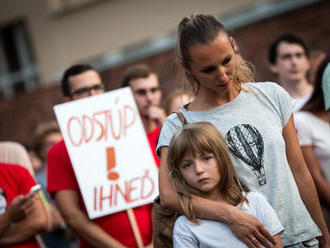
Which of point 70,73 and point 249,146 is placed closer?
point 249,146

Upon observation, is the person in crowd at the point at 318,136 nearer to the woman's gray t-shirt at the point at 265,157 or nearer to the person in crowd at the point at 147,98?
the person in crowd at the point at 147,98

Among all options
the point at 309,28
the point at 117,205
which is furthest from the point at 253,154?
the point at 309,28

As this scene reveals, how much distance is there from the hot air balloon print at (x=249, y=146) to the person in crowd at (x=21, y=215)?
157 centimetres

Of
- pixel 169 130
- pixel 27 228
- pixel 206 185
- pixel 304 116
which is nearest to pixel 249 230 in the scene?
pixel 206 185

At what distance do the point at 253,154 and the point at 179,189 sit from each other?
0.37m

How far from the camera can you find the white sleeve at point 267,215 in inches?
101

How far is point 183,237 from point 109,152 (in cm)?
143

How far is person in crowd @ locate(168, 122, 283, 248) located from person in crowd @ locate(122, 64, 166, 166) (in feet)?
5.20

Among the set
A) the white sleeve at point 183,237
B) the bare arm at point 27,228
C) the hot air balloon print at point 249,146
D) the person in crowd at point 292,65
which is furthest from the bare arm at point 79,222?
the person in crowd at point 292,65

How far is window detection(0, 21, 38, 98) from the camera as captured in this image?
12.9 metres

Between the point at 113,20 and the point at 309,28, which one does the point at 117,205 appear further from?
the point at 113,20

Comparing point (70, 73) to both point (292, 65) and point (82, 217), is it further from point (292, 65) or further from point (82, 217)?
point (292, 65)

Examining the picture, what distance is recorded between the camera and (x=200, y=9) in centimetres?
1158

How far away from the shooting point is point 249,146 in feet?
8.63
